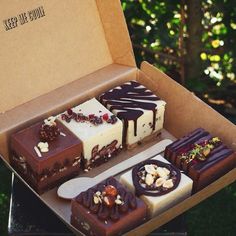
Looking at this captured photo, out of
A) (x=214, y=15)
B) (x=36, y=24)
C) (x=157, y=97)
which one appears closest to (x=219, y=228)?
(x=157, y=97)

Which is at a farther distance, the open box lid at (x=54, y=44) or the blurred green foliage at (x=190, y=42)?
the blurred green foliage at (x=190, y=42)

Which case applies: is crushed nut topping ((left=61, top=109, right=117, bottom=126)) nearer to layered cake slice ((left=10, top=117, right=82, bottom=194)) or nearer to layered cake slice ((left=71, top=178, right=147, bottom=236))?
layered cake slice ((left=10, top=117, right=82, bottom=194))

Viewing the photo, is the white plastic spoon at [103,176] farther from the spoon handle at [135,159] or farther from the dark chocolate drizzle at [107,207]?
the dark chocolate drizzle at [107,207]

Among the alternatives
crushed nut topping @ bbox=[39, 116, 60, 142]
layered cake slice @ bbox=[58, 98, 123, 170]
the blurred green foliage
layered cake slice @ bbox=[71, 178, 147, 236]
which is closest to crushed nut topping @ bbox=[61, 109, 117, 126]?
layered cake slice @ bbox=[58, 98, 123, 170]

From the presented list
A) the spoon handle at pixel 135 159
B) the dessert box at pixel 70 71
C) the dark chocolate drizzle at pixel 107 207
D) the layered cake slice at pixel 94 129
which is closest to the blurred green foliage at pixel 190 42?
the dessert box at pixel 70 71

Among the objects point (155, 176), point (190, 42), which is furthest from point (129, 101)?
point (190, 42)

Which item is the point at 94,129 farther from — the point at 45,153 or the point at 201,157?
the point at 201,157
